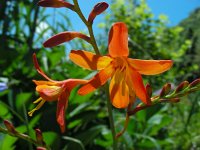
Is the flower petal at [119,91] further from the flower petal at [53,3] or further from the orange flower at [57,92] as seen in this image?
the flower petal at [53,3]

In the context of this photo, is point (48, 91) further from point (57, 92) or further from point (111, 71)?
point (111, 71)

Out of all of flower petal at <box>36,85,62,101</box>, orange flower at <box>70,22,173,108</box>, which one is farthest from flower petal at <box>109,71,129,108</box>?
flower petal at <box>36,85,62,101</box>

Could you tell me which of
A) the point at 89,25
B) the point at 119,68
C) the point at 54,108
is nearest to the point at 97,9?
the point at 89,25

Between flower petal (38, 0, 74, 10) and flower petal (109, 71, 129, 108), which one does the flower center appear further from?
flower petal (38, 0, 74, 10)

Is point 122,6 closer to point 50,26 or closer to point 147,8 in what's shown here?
point 147,8

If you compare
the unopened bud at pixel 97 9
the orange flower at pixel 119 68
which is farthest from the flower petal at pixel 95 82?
the unopened bud at pixel 97 9

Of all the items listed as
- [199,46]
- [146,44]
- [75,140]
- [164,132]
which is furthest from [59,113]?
[199,46]

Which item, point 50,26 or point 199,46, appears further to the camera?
point 199,46
